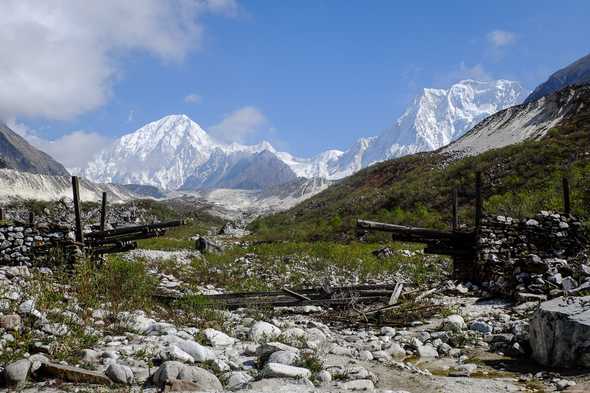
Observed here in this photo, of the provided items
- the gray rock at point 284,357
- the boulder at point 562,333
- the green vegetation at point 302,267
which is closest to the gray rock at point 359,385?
the gray rock at point 284,357

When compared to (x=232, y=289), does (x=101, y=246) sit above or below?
above

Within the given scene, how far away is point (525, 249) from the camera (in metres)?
16.4

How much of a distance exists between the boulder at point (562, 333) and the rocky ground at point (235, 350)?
0.23 m

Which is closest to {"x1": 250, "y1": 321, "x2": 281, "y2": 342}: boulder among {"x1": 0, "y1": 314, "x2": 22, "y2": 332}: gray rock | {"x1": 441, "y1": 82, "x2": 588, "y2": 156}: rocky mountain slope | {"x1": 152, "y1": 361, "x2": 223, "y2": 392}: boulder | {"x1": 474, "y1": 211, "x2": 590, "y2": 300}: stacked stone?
{"x1": 152, "y1": 361, "x2": 223, "y2": 392}: boulder

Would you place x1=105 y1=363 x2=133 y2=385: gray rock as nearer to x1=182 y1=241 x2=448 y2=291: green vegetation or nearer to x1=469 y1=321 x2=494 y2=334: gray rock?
x1=469 y1=321 x2=494 y2=334: gray rock

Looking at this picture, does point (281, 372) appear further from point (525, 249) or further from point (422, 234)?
point (525, 249)

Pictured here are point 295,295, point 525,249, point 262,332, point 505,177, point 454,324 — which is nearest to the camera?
point 262,332

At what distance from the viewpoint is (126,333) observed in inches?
331

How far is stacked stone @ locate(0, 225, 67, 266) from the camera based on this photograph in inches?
619

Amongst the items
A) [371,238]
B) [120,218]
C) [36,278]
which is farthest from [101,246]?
[120,218]

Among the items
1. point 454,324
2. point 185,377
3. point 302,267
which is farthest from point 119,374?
point 302,267

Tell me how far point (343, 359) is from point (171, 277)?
11819mm

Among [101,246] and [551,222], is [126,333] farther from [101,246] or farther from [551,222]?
[551,222]

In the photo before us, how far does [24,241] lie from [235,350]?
10777 mm
